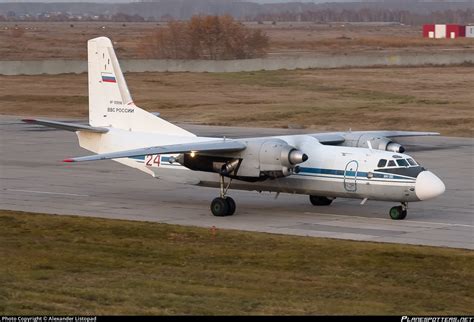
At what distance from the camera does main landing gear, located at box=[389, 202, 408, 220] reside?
35812mm

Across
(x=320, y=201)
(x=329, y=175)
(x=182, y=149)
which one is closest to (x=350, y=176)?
(x=329, y=175)

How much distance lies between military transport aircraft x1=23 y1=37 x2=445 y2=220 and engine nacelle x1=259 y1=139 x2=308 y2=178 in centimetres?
3

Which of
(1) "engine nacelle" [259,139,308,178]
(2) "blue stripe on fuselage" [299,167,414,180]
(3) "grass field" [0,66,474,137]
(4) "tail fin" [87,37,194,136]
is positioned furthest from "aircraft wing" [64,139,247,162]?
(3) "grass field" [0,66,474,137]

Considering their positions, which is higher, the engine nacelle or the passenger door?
the engine nacelle

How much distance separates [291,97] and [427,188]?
5076 centimetres

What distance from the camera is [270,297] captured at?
935 inches

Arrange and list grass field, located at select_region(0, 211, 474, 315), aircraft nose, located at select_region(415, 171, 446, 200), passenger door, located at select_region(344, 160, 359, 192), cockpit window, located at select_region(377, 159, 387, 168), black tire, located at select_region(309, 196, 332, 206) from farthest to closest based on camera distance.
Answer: black tire, located at select_region(309, 196, 332, 206)
passenger door, located at select_region(344, 160, 359, 192)
cockpit window, located at select_region(377, 159, 387, 168)
aircraft nose, located at select_region(415, 171, 446, 200)
grass field, located at select_region(0, 211, 474, 315)

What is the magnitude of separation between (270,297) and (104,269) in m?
5.54

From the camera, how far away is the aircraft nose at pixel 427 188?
112ft

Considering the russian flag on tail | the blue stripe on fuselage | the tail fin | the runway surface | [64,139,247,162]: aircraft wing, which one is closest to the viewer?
the runway surface

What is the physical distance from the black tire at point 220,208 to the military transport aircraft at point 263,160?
3 centimetres

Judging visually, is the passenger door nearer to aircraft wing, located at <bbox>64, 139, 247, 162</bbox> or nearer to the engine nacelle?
the engine nacelle

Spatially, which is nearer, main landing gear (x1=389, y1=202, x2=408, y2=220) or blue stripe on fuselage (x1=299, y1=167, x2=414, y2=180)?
blue stripe on fuselage (x1=299, y1=167, x2=414, y2=180)

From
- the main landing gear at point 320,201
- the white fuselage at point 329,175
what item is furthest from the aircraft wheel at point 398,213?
the main landing gear at point 320,201
